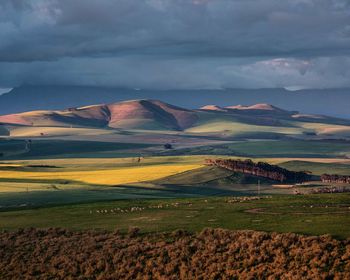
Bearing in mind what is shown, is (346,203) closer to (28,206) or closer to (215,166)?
(28,206)

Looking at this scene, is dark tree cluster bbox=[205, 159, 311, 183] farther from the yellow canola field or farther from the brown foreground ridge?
the brown foreground ridge

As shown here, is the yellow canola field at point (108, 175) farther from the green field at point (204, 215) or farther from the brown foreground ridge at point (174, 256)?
the brown foreground ridge at point (174, 256)

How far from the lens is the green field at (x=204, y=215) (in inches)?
2141

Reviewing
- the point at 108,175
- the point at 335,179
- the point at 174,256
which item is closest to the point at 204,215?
the point at 174,256

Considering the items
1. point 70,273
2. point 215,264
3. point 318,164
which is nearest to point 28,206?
point 70,273

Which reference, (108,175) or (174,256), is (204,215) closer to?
(174,256)

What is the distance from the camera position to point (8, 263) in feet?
178

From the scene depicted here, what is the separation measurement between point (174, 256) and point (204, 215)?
14.9m

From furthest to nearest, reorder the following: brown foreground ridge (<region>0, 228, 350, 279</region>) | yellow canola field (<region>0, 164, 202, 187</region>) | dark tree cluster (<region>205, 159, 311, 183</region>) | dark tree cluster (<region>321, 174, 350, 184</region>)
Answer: dark tree cluster (<region>205, 159, 311, 183</region>), yellow canola field (<region>0, 164, 202, 187</region>), dark tree cluster (<region>321, 174, 350, 184</region>), brown foreground ridge (<region>0, 228, 350, 279</region>)

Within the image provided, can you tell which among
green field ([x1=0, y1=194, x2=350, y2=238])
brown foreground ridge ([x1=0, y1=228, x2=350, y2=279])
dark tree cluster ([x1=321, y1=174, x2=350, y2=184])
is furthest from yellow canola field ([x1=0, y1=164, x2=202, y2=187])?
brown foreground ridge ([x1=0, y1=228, x2=350, y2=279])

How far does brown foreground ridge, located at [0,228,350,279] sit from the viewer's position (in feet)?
143

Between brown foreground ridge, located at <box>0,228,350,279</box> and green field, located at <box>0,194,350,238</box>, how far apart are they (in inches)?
109

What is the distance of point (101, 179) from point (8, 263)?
78.3 metres

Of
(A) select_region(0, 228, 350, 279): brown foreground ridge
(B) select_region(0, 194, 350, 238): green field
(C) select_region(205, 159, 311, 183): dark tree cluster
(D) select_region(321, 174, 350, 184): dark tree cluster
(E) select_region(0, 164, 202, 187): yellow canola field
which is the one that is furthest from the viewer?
(C) select_region(205, 159, 311, 183): dark tree cluster
